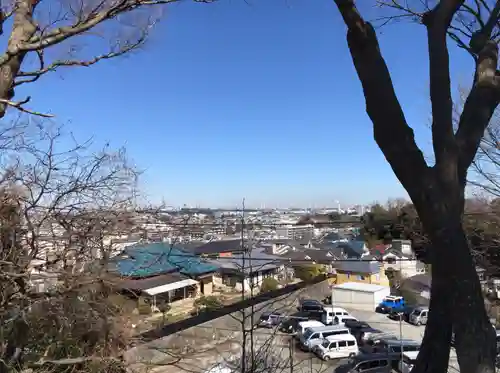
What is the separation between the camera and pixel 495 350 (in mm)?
1208

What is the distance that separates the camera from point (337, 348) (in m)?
8.10

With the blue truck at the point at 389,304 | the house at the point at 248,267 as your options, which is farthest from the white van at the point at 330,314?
the house at the point at 248,267

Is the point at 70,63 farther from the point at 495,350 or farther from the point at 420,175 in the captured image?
the point at 495,350

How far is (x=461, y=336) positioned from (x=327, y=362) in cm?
751

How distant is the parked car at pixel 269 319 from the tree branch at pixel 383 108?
3.70 feet

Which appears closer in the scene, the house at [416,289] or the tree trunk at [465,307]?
the tree trunk at [465,307]

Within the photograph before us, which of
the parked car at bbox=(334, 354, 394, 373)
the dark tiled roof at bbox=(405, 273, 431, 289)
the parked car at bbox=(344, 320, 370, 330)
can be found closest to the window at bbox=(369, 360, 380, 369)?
the parked car at bbox=(334, 354, 394, 373)

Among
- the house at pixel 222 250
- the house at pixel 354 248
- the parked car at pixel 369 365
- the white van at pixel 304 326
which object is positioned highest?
the house at pixel 222 250

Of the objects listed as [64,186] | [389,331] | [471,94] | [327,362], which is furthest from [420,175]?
[389,331]

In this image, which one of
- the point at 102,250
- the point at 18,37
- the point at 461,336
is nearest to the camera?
the point at 461,336

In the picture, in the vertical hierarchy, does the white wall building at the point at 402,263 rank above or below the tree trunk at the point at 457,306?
below

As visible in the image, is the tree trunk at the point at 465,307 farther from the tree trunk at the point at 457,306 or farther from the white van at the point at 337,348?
the white van at the point at 337,348

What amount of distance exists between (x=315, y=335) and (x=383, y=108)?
8.08 m

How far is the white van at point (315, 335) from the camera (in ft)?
26.7
